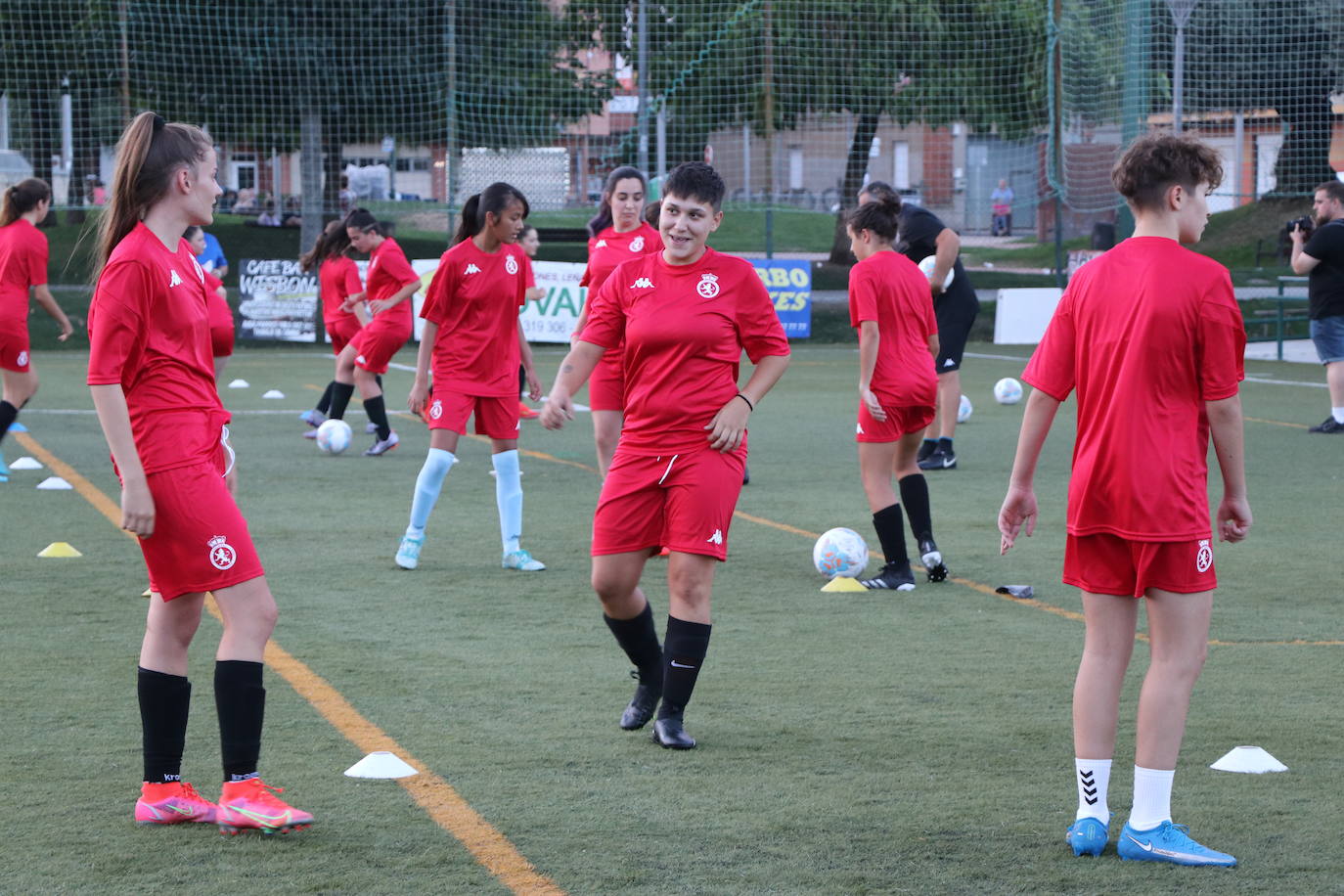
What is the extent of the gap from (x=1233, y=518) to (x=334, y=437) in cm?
1021

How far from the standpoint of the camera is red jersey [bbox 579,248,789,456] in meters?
5.23

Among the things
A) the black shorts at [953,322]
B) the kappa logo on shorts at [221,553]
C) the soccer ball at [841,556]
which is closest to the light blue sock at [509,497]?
the soccer ball at [841,556]

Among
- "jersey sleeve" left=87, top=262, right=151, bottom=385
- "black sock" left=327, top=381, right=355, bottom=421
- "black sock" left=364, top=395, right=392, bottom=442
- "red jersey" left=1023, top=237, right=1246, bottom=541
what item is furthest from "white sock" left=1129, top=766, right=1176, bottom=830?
"black sock" left=327, top=381, right=355, bottom=421

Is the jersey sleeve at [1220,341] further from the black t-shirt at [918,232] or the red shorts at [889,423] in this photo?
the black t-shirt at [918,232]

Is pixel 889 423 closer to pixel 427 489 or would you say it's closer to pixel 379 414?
pixel 427 489

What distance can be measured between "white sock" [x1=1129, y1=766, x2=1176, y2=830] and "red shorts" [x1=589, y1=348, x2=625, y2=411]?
5130 millimetres

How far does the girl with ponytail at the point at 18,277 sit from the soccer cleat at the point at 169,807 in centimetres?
772

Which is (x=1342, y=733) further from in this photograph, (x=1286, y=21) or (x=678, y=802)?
(x=1286, y=21)

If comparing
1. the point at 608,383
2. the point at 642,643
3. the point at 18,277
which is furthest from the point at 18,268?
the point at 642,643

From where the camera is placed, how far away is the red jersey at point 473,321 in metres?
8.62

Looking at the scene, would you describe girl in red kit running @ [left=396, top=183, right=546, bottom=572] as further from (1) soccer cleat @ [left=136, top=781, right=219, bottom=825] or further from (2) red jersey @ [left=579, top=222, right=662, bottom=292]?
(1) soccer cleat @ [left=136, top=781, right=219, bottom=825]

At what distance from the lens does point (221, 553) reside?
4230mm

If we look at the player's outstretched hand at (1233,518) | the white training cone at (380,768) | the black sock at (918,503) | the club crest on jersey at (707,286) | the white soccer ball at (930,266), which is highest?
the white soccer ball at (930,266)

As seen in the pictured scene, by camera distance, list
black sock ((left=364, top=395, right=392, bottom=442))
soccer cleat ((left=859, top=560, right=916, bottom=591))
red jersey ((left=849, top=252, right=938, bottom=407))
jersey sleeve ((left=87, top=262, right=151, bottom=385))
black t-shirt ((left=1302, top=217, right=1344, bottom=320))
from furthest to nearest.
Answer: black t-shirt ((left=1302, top=217, right=1344, bottom=320)) < black sock ((left=364, top=395, right=392, bottom=442)) < soccer cleat ((left=859, top=560, right=916, bottom=591)) < red jersey ((left=849, top=252, right=938, bottom=407)) < jersey sleeve ((left=87, top=262, right=151, bottom=385))
